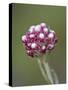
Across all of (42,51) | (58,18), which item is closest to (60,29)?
(58,18)

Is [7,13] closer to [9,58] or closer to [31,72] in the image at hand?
[9,58]

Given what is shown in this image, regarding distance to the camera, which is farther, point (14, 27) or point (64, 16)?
point (64, 16)
